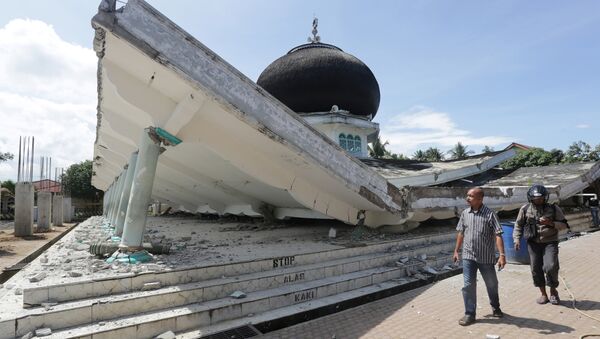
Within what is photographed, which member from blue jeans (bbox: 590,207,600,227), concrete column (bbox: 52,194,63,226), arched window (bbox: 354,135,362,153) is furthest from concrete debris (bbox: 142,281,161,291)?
concrete column (bbox: 52,194,63,226)

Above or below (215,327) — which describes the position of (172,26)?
above

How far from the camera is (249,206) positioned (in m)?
10.7

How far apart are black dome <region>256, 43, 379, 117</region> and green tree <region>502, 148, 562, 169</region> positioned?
18.2 metres

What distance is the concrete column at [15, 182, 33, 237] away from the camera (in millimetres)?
17109

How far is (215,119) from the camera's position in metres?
5.53

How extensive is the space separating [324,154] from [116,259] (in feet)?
11.2

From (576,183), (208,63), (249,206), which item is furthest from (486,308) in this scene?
(576,183)

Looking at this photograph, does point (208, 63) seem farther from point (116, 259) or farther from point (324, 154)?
point (116, 259)

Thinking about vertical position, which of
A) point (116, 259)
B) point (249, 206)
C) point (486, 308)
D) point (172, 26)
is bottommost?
point (486, 308)

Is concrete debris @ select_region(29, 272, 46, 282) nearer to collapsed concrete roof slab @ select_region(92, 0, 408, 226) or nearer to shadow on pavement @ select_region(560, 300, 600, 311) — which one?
collapsed concrete roof slab @ select_region(92, 0, 408, 226)

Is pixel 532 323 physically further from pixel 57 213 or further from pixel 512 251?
pixel 57 213

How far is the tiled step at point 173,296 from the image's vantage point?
3510mm

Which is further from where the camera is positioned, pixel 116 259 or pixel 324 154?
pixel 324 154

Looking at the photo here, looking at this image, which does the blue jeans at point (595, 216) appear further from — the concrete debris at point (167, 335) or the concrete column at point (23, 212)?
the concrete column at point (23, 212)
